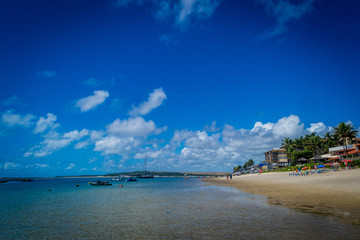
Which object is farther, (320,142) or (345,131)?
(320,142)

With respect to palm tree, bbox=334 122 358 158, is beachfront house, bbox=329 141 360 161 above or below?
below

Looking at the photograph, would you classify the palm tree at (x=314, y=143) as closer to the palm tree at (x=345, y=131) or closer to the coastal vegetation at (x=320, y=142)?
the coastal vegetation at (x=320, y=142)

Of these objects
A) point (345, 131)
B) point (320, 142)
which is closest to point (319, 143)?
point (320, 142)

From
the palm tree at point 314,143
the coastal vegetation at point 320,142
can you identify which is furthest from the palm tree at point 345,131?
the palm tree at point 314,143

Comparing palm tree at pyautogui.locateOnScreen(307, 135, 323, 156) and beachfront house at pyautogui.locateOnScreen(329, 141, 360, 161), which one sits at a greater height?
palm tree at pyautogui.locateOnScreen(307, 135, 323, 156)

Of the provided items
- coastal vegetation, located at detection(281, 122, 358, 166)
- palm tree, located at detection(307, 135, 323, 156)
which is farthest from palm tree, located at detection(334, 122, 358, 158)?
palm tree, located at detection(307, 135, 323, 156)

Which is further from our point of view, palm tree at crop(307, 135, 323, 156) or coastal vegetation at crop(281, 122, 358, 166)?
palm tree at crop(307, 135, 323, 156)

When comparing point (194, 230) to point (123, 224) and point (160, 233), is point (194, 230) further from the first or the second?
point (123, 224)

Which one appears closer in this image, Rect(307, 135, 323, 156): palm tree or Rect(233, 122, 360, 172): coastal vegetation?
Rect(233, 122, 360, 172): coastal vegetation

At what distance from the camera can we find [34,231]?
14234mm

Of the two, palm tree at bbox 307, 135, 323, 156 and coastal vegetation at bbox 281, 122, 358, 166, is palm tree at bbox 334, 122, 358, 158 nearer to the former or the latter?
coastal vegetation at bbox 281, 122, 358, 166

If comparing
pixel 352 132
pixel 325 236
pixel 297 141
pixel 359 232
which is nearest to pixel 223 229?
pixel 325 236

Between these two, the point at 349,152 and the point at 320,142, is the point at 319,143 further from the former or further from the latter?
the point at 349,152

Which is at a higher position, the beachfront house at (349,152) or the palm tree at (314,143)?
the palm tree at (314,143)
